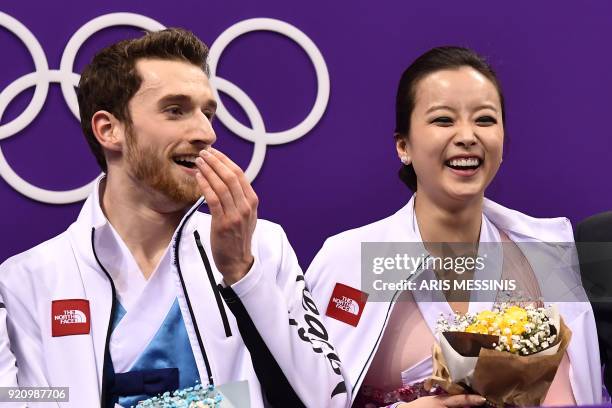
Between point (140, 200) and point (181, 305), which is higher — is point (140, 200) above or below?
above

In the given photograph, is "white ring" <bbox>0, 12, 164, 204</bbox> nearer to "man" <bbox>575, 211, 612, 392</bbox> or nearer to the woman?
the woman

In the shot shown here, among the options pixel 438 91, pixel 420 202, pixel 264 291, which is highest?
pixel 438 91

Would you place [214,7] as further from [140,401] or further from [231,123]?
[140,401]

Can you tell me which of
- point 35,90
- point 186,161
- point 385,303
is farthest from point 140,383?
point 35,90

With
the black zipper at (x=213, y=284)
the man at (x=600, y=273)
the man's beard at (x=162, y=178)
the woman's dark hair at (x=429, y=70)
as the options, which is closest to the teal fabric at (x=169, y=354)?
the black zipper at (x=213, y=284)

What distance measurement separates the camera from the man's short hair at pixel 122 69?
303 cm

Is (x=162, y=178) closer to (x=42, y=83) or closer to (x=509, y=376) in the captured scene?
(x=42, y=83)

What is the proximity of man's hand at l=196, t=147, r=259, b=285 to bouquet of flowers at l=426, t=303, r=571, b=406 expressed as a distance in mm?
585

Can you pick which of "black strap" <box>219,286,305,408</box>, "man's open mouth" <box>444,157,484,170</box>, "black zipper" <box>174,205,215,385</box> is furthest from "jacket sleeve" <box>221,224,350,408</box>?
"man's open mouth" <box>444,157,484,170</box>

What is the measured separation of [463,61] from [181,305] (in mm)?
1193

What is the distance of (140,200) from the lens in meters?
3.01

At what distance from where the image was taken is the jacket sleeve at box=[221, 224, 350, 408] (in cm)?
267

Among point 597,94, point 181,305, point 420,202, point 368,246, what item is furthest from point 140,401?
point 597,94

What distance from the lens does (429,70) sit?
3213 mm
